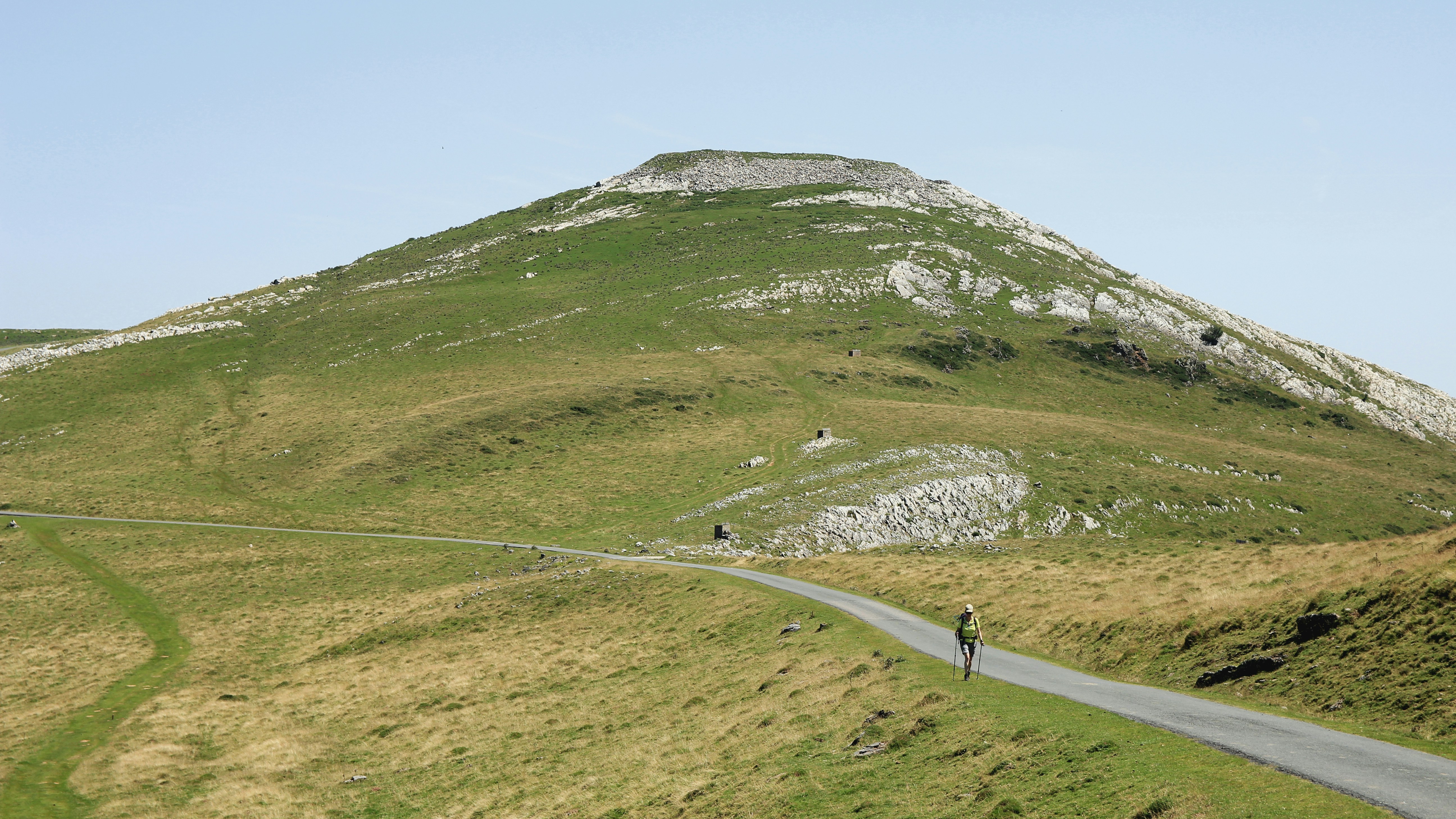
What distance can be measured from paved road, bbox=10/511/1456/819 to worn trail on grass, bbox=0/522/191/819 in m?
33.0

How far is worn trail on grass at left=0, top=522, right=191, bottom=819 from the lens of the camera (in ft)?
105

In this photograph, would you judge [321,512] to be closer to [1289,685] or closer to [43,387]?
[43,387]

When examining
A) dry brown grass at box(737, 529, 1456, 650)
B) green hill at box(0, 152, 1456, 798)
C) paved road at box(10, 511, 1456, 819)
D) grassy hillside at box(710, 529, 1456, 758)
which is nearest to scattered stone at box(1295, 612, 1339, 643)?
grassy hillside at box(710, 529, 1456, 758)

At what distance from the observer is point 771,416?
101m

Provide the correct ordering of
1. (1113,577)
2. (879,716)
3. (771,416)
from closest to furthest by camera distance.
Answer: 1. (879,716)
2. (1113,577)
3. (771,416)

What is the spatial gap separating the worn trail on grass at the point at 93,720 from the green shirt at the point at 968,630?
3233cm

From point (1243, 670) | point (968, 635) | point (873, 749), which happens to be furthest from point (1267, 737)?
point (873, 749)

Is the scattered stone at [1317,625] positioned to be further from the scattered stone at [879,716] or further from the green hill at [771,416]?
the scattered stone at [879,716]

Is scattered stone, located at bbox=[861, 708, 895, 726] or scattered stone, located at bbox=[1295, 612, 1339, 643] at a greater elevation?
scattered stone, located at bbox=[1295, 612, 1339, 643]

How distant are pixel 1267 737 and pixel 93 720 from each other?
47.4 meters

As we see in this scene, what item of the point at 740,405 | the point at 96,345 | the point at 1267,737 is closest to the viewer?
the point at 1267,737

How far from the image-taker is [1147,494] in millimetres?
82250

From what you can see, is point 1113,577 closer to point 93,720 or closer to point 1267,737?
point 1267,737

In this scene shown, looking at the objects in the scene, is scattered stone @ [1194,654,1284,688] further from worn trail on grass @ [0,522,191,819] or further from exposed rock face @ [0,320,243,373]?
exposed rock face @ [0,320,243,373]
